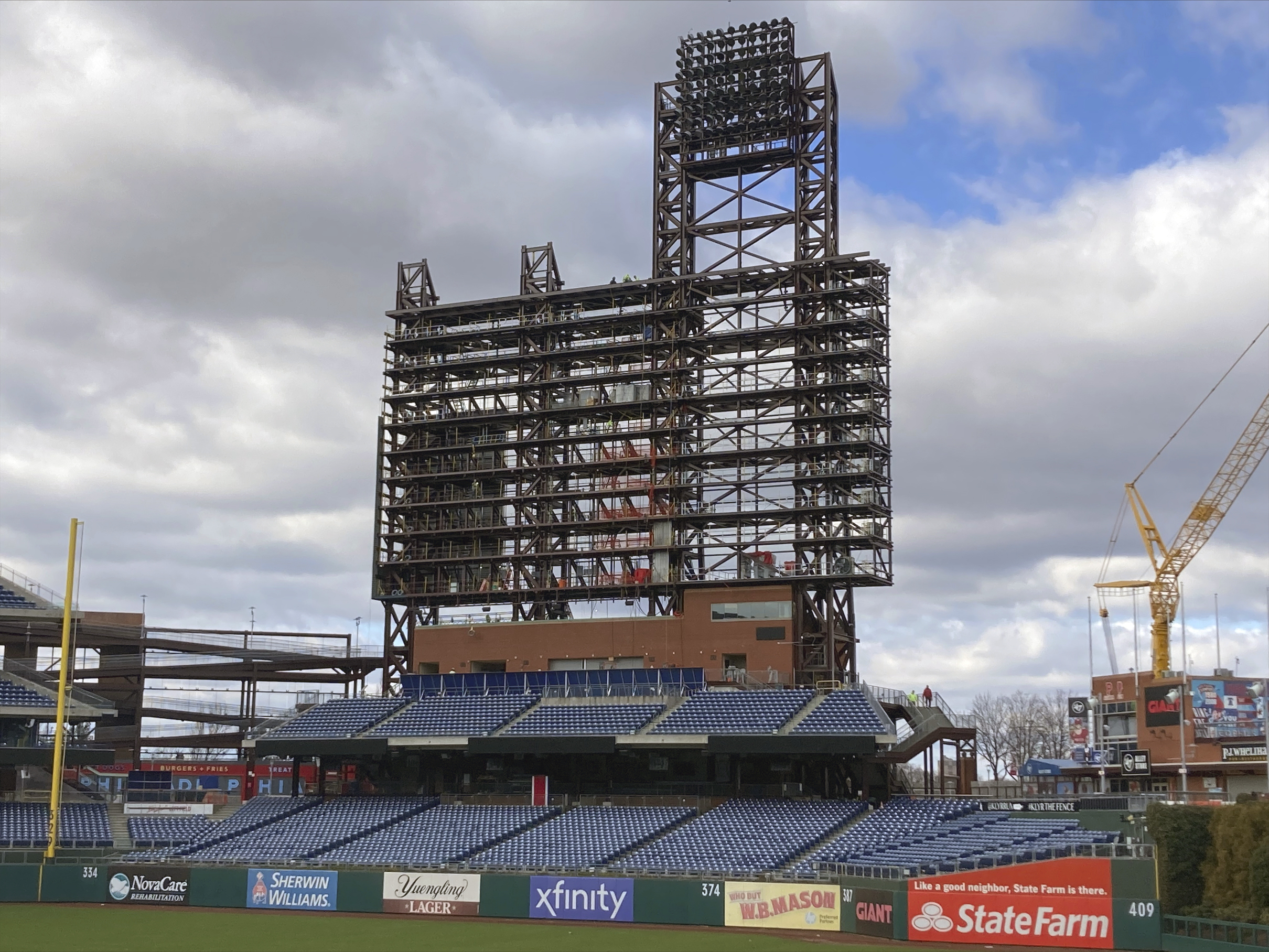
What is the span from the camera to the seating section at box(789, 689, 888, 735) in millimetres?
50375

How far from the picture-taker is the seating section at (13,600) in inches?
2375

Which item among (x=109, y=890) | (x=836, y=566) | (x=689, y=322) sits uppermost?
(x=689, y=322)

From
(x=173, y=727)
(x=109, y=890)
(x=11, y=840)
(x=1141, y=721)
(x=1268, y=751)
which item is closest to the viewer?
(x=1268, y=751)

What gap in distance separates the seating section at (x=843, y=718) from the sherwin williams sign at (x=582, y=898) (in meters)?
10.5

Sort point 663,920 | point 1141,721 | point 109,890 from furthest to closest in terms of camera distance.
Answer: point 1141,721
point 109,890
point 663,920

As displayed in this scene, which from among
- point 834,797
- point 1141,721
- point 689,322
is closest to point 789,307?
point 689,322

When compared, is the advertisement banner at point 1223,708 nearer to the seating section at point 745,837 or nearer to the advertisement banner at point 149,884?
the seating section at point 745,837

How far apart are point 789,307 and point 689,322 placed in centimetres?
449

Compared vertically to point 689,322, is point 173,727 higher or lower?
lower

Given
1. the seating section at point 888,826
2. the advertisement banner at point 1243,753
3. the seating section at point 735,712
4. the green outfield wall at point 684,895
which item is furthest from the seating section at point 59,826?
the advertisement banner at point 1243,753

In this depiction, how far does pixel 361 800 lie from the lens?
58.6 m

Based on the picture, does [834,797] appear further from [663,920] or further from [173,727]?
[173,727]

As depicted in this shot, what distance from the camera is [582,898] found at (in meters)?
44.0

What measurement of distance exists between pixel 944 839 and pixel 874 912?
584 cm
